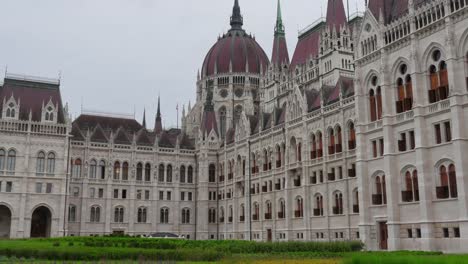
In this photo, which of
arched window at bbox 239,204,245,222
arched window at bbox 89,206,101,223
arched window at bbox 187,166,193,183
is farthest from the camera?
arched window at bbox 187,166,193,183

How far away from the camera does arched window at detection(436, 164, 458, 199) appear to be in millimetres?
38094

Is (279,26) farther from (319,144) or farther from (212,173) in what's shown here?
(319,144)

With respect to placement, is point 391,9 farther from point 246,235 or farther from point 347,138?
point 246,235

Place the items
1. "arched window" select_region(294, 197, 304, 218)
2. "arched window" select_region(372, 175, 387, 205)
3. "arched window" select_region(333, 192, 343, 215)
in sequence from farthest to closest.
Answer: "arched window" select_region(294, 197, 304, 218) < "arched window" select_region(333, 192, 343, 215) < "arched window" select_region(372, 175, 387, 205)

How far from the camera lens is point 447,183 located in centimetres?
3881

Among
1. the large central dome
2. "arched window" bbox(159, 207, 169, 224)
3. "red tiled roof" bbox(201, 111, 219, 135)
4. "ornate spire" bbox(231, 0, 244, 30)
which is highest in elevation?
"ornate spire" bbox(231, 0, 244, 30)

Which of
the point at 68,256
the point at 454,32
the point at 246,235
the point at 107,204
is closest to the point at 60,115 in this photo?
the point at 107,204

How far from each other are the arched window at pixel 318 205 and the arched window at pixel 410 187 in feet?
54.4

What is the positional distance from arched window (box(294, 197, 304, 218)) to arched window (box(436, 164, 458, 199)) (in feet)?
78.7

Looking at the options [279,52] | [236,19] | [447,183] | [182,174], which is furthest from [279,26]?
[447,183]

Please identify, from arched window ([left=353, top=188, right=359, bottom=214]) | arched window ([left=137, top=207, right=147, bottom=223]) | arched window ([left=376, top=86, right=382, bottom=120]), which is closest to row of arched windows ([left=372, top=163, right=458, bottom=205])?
arched window ([left=376, top=86, right=382, bottom=120])

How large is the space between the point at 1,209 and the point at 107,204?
1468 centimetres

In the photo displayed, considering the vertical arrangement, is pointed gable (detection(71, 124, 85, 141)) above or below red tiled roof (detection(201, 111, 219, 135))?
below

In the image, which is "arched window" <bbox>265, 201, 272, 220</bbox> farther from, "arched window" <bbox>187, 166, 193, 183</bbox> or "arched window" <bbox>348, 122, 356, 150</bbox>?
"arched window" <bbox>187, 166, 193, 183</bbox>
